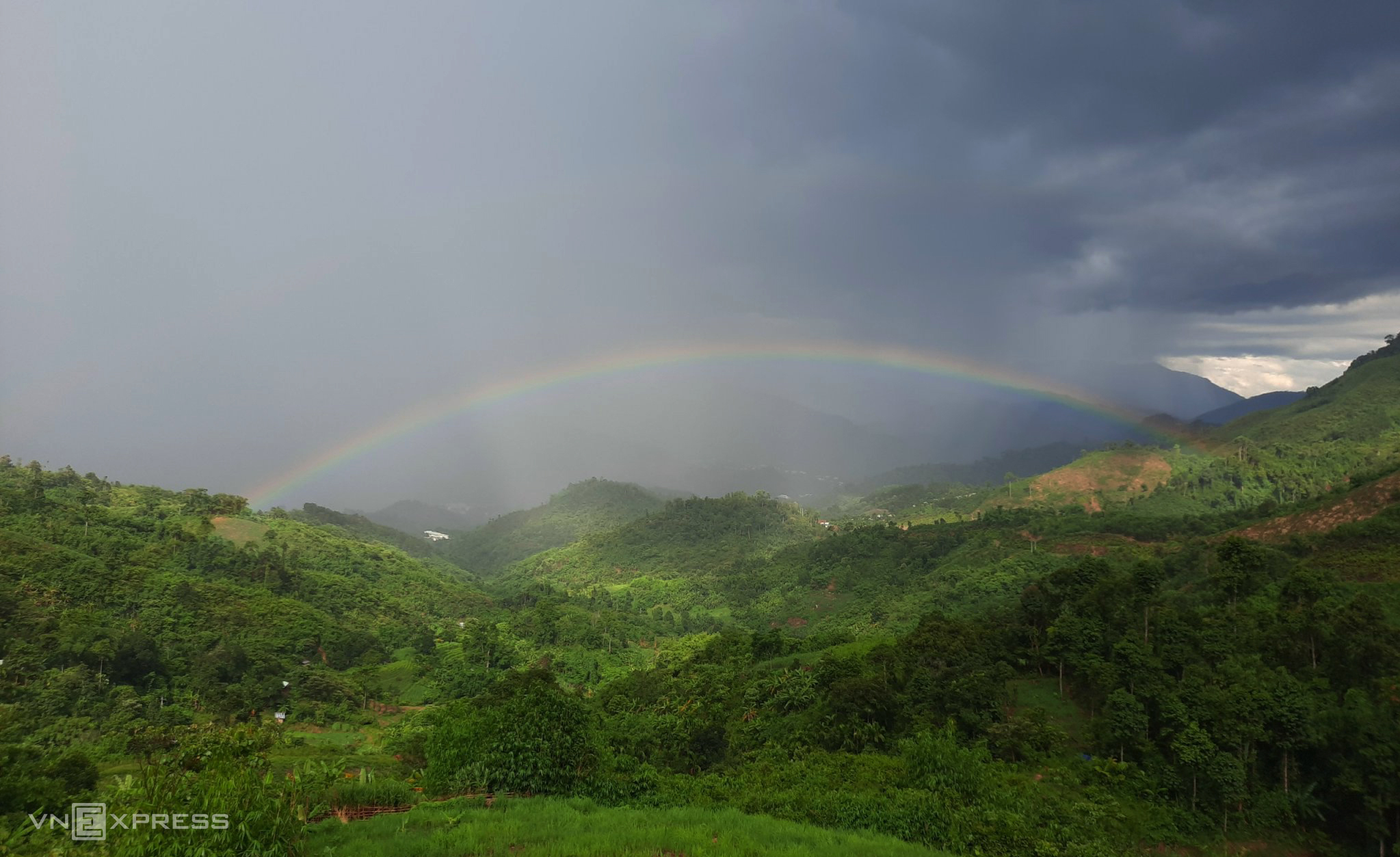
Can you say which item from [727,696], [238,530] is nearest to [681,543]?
[238,530]

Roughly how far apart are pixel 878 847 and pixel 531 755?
6.79 m

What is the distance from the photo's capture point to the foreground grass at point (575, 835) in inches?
317

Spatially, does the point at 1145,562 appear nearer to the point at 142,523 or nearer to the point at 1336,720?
the point at 1336,720

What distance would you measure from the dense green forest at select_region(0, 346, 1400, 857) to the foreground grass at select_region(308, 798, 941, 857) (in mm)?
74

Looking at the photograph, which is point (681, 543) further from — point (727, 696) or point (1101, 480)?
point (727, 696)

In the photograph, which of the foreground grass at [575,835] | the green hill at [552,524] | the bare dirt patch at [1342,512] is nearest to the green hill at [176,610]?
the foreground grass at [575,835]

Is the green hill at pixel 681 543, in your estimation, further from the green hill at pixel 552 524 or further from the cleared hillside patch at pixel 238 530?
the cleared hillside patch at pixel 238 530

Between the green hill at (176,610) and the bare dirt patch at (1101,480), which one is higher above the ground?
the bare dirt patch at (1101,480)

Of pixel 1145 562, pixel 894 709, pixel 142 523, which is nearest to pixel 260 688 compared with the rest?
pixel 142 523

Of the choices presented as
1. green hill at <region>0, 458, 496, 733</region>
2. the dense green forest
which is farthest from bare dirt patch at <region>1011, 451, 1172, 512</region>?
green hill at <region>0, 458, 496, 733</region>

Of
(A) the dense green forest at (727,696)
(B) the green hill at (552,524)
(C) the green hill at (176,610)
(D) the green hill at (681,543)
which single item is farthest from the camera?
(B) the green hill at (552,524)

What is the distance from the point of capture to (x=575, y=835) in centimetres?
880

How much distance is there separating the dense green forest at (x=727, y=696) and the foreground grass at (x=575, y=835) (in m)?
0.07

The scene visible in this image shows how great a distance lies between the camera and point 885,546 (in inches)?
2862
